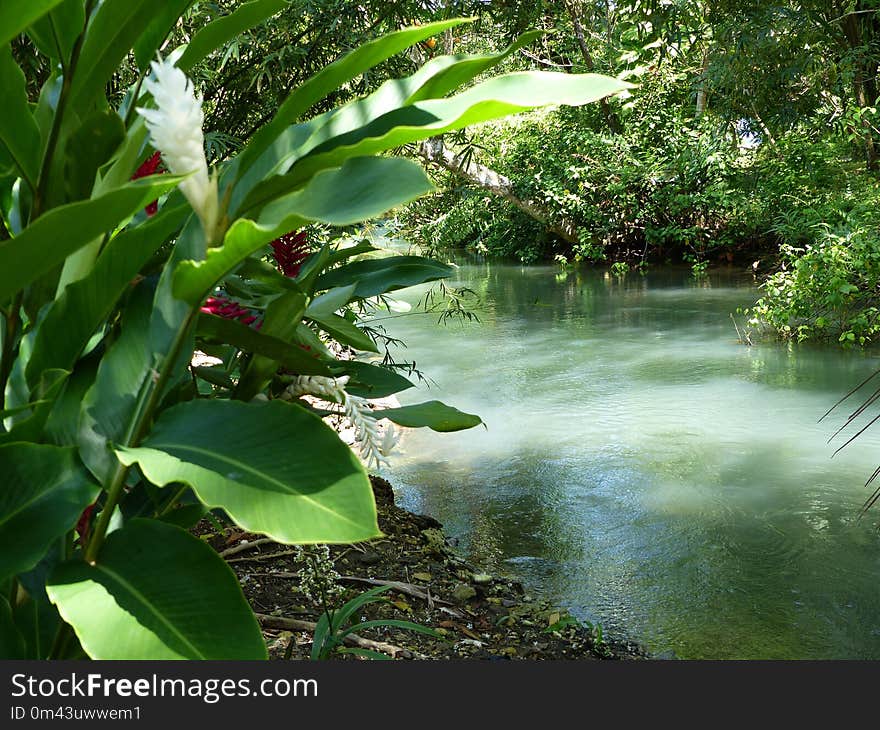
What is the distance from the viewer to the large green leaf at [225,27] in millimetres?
851

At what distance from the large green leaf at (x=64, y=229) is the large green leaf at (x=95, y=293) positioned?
53 mm

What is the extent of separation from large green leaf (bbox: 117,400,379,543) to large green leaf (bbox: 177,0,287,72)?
1.25ft

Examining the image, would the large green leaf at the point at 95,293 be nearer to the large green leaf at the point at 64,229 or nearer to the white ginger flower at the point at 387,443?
the large green leaf at the point at 64,229

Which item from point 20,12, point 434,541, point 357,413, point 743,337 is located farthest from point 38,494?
point 743,337

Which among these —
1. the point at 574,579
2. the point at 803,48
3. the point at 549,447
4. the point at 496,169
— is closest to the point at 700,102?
A: the point at 496,169

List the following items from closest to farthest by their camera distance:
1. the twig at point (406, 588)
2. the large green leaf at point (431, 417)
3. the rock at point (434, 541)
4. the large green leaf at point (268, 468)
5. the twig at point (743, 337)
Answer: the large green leaf at point (268, 468) → the large green leaf at point (431, 417) → the twig at point (406, 588) → the rock at point (434, 541) → the twig at point (743, 337)

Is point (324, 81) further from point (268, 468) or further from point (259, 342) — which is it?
point (268, 468)

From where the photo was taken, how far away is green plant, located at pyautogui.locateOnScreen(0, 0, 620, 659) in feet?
2.06

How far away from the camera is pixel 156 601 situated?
26.1 inches

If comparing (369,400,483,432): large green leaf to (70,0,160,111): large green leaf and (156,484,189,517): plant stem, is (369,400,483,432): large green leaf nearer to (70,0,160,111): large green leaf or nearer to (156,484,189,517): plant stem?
(156,484,189,517): plant stem

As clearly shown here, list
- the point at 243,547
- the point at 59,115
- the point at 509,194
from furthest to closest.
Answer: the point at 509,194
the point at 243,547
the point at 59,115

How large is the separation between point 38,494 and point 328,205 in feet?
1.13

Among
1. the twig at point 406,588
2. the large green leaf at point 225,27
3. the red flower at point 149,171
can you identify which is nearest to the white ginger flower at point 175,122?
the large green leaf at point 225,27

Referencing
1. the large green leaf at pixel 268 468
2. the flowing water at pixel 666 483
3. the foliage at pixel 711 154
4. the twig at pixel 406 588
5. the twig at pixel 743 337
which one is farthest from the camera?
the twig at pixel 743 337
